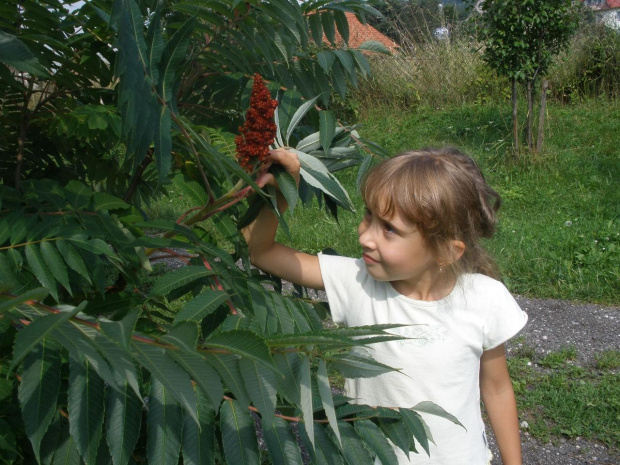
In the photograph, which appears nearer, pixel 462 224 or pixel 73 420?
pixel 73 420

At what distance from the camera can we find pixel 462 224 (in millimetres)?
1659

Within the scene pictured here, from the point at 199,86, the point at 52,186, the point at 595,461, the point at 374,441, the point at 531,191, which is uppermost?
the point at 199,86

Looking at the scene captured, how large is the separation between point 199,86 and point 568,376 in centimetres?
278

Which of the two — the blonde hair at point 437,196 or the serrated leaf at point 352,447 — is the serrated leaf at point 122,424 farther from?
the blonde hair at point 437,196

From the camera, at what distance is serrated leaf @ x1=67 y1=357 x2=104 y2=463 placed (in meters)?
0.88

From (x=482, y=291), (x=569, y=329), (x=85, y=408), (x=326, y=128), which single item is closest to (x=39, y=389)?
(x=85, y=408)

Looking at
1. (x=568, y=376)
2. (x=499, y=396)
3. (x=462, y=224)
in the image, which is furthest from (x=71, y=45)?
(x=568, y=376)

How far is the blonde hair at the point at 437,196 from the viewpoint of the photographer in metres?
1.58

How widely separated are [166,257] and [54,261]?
0.90 feet

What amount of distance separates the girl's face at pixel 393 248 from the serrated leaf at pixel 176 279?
506 mm

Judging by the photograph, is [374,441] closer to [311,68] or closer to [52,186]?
[52,186]

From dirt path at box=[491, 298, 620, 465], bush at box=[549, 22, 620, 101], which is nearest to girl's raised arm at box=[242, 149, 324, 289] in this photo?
dirt path at box=[491, 298, 620, 465]

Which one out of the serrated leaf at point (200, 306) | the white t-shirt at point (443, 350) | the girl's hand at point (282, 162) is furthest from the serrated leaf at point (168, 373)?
the white t-shirt at point (443, 350)

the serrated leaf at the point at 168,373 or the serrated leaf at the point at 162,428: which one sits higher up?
the serrated leaf at the point at 168,373
